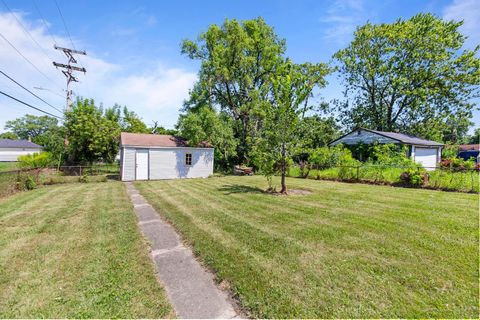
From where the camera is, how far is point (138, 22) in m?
10.0

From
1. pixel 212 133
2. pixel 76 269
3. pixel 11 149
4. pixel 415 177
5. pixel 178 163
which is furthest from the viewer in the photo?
pixel 11 149

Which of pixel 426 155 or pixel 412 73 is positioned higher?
pixel 412 73

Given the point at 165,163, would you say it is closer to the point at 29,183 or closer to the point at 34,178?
the point at 34,178

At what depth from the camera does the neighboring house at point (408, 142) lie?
1683 centimetres

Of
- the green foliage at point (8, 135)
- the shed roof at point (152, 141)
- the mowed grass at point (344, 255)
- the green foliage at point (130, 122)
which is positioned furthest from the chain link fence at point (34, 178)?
the green foliage at point (8, 135)

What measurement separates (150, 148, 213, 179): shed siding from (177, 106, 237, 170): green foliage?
3.36 feet

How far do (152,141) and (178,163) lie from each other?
2.38m

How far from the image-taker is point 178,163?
51.3ft

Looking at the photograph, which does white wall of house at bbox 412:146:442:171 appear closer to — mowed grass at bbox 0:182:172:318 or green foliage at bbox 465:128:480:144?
mowed grass at bbox 0:182:172:318

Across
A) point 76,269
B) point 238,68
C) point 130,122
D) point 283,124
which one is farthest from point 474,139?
point 76,269

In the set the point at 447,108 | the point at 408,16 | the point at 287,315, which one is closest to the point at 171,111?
the point at 287,315

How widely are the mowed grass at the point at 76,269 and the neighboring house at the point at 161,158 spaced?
8288 mm

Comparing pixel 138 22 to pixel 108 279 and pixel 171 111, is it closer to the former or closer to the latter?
pixel 108 279

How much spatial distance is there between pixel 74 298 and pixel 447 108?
32641 millimetres
